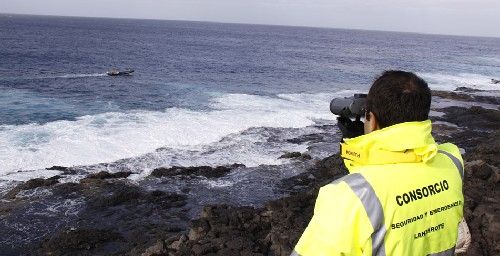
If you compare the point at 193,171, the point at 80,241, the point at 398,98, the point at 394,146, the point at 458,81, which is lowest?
the point at 80,241

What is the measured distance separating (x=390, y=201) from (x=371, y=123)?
47 centimetres

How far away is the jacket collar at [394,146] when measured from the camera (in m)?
2.19

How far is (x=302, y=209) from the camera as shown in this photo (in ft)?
43.9

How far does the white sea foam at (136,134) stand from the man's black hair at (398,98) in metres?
18.1

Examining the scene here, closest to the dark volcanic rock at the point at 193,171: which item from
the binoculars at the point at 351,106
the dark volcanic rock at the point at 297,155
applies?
the dark volcanic rock at the point at 297,155

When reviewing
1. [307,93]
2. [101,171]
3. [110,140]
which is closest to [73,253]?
[101,171]

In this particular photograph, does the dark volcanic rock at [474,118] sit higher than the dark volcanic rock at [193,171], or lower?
higher

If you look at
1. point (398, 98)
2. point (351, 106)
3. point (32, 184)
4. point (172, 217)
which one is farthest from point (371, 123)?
point (32, 184)

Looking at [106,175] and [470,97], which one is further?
[470,97]

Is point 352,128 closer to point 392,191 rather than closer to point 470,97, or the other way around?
point 392,191

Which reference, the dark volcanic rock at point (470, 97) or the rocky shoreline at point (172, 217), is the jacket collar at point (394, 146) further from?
the dark volcanic rock at point (470, 97)

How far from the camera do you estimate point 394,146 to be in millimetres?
2191

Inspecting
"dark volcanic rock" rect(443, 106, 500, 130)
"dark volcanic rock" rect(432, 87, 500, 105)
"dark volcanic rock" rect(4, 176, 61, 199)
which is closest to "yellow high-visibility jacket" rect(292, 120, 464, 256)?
"dark volcanic rock" rect(4, 176, 61, 199)

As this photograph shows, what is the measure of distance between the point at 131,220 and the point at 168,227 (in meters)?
1.46
